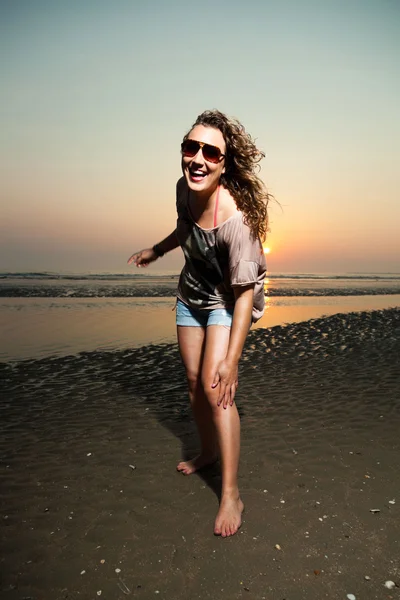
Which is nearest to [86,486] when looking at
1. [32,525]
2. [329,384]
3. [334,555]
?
[32,525]

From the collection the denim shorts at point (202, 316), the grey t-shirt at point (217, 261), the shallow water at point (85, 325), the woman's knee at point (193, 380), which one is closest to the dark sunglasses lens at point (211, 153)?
the grey t-shirt at point (217, 261)

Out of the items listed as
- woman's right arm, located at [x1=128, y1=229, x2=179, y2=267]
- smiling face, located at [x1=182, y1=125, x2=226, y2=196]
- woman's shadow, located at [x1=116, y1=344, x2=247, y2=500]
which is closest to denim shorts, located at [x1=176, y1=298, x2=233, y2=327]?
woman's right arm, located at [x1=128, y1=229, x2=179, y2=267]

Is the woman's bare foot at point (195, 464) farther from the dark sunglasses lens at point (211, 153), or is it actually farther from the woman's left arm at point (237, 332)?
the dark sunglasses lens at point (211, 153)

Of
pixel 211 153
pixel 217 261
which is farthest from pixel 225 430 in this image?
pixel 211 153

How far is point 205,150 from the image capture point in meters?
2.69

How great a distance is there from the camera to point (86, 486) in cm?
321

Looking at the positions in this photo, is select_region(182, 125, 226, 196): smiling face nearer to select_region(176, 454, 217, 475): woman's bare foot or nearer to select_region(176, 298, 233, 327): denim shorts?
select_region(176, 298, 233, 327): denim shorts

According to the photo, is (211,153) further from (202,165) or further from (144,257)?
(144,257)

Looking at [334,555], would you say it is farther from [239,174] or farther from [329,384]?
[329,384]

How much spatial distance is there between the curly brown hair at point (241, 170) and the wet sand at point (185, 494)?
6.05 feet

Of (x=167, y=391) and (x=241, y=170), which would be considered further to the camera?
(x=167, y=391)

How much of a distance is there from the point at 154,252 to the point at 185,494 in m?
1.89

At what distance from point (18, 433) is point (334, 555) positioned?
3.11m

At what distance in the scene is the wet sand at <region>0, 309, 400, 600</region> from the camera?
226 cm
